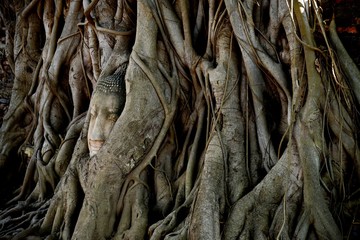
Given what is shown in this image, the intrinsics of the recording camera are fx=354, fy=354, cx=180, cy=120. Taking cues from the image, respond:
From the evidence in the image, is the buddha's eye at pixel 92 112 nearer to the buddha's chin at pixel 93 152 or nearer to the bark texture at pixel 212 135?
the bark texture at pixel 212 135

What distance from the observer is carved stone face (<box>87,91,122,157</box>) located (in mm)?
2461

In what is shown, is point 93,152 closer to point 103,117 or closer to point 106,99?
point 103,117

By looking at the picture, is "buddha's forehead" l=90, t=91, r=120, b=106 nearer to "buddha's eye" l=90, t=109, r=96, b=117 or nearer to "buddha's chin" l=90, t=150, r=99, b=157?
"buddha's eye" l=90, t=109, r=96, b=117

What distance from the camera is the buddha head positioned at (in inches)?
97.0

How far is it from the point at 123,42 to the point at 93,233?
1.49 m

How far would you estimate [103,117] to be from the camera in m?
2.47

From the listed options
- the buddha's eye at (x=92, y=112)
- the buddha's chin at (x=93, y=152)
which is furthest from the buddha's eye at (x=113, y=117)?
the buddha's chin at (x=93, y=152)

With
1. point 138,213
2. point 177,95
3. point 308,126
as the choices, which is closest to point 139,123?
point 177,95

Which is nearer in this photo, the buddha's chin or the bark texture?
the bark texture

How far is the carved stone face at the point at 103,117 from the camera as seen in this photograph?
2461mm

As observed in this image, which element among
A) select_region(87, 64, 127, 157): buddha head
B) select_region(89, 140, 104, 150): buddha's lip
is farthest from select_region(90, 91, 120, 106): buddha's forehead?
select_region(89, 140, 104, 150): buddha's lip

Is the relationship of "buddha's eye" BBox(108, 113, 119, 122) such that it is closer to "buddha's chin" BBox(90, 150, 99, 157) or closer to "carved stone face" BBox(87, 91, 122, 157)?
"carved stone face" BBox(87, 91, 122, 157)

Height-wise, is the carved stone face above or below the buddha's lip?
above

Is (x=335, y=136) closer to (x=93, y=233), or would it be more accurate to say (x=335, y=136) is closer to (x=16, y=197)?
(x=93, y=233)
